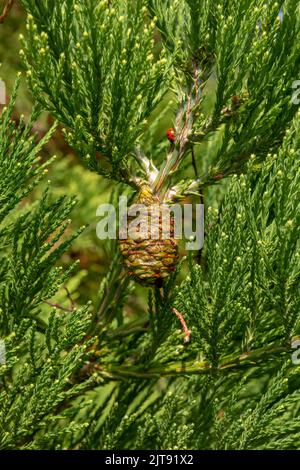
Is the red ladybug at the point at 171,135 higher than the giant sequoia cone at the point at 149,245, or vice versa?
the red ladybug at the point at 171,135

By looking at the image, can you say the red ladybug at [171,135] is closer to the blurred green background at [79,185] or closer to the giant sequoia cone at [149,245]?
the giant sequoia cone at [149,245]


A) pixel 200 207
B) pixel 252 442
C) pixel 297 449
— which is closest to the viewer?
pixel 252 442

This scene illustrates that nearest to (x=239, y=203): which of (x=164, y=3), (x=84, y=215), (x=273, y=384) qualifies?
(x=273, y=384)

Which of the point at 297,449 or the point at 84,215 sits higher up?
the point at 84,215

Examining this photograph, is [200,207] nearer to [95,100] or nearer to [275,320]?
[275,320]

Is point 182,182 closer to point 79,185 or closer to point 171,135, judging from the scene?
→ point 171,135

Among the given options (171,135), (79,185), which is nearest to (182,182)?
(171,135)

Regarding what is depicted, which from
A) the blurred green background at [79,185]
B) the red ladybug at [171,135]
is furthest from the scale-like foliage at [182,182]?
the blurred green background at [79,185]

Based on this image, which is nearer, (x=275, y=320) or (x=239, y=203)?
(x=239, y=203)
